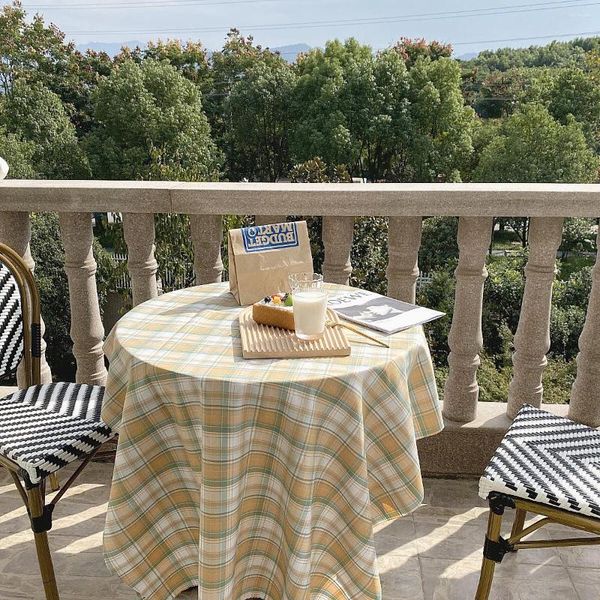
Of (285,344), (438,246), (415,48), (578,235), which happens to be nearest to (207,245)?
(285,344)

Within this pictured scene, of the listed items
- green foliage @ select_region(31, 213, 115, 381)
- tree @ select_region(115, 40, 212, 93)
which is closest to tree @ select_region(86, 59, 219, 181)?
tree @ select_region(115, 40, 212, 93)

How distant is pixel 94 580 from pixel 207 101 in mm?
36570

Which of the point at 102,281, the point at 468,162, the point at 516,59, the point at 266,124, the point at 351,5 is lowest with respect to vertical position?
the point at 102,281

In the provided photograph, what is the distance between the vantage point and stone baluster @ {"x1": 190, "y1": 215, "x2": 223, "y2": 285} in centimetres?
218

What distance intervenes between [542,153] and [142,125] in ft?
57.2

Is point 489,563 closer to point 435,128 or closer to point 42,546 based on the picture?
point 42,546

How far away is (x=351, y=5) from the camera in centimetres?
11238

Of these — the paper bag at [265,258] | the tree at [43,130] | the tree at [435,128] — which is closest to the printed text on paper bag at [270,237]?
the paper bag at [265,258]

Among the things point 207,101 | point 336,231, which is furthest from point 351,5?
point 336,231

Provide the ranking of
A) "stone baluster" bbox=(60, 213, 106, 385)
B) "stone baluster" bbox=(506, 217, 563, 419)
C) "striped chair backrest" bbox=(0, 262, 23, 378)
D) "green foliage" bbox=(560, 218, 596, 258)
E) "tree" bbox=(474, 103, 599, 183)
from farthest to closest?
"tree" bbox=(474, 103, 599, 183), "green foliage" bbox=(560, 218, 596, 258), "stone baluster" bbox=(60, 213, 106, 385), "stone baluster" bbox=(506, 217, 563, 419), "striped chair backrest" bbox=(0, 262, 23, 378)

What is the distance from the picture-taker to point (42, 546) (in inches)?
65.9

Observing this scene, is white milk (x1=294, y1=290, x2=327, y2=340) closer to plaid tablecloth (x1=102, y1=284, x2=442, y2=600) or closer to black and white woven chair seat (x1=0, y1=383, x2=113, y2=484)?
plaid tablecloth (x1=102, y1=284, x2=442, y2=600)

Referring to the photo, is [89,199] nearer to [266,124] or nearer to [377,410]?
[377,410]

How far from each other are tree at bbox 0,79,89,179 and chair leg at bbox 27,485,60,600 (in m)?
27.8
